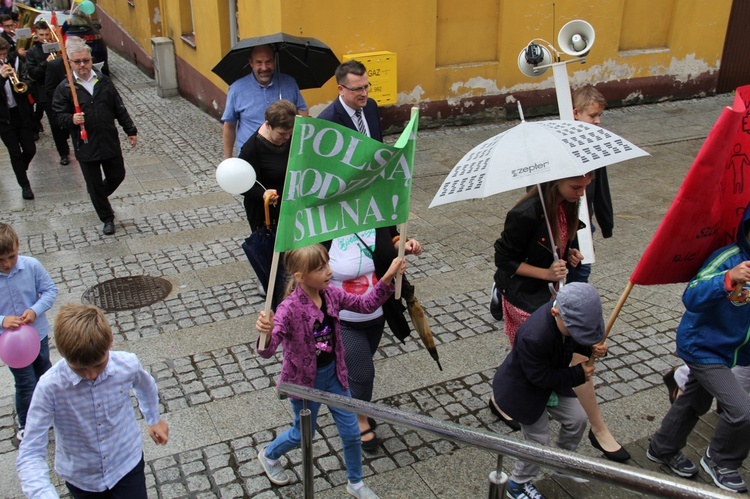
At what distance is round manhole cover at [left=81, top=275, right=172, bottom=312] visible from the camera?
21.0 ft

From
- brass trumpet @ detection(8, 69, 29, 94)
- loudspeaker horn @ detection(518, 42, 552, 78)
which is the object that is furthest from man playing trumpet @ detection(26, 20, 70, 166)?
loudspeaker horn @ detection(518, 42, 552, 78)

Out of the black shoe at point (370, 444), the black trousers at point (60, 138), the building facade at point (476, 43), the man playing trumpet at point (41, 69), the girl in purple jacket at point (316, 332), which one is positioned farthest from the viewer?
the building facade at point (476, 43)

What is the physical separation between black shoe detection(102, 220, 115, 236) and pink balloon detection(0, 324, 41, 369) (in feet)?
12.8

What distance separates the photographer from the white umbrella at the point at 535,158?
3771 mm

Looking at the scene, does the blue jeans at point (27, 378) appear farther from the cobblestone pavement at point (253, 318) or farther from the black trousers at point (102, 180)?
the black trousers at point (102, 180)

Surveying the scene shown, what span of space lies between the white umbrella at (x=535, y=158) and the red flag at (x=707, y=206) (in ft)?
1.07

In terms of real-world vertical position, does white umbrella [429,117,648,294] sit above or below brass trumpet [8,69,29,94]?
above

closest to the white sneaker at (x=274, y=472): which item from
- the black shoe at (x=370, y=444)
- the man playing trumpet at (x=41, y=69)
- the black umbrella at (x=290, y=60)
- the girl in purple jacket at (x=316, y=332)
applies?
the girl in purple jacket at (x=316, y=332)

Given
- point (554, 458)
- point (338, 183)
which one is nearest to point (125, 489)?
point (338, 183)

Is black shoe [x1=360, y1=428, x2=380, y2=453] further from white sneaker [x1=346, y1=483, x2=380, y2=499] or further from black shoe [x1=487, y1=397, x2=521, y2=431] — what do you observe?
black shoe [x1=487, y1=397, x2=521, y2=431]

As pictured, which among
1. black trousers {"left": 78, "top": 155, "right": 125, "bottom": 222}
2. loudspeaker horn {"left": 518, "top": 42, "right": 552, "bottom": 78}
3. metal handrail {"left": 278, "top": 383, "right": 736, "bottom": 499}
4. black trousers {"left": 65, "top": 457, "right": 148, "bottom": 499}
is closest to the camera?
metal handrail {"left": 278, "top": 383, "right": 736, "bottom": 499}

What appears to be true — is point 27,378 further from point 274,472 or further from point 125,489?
point 274,472

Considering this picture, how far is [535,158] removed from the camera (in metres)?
3.87

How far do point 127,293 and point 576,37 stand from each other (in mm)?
4382
